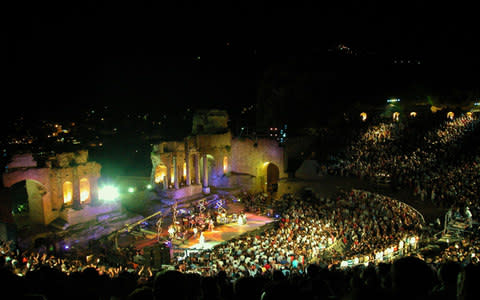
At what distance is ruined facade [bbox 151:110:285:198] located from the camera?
2961cm

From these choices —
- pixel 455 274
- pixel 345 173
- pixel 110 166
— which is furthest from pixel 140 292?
pixel 110 166

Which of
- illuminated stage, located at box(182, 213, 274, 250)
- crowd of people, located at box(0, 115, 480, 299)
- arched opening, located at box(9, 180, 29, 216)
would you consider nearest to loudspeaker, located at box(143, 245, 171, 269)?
crowd of people, located at box(0, 115, 480, 299)

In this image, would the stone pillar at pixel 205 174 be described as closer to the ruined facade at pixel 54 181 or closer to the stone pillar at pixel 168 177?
the stone pillar at pixel 168 177

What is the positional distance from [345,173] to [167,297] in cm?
2852

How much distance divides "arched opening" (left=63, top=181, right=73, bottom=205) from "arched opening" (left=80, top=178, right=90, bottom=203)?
28.6 inches

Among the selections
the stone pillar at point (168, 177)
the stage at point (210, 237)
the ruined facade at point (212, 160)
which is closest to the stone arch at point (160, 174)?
the ruined facade at point (212, 160)

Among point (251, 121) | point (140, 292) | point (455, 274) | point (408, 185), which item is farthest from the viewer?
point (251, 121)

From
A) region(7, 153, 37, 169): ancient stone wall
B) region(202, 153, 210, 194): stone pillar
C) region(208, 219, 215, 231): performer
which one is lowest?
region(208, 219, 215, 231): performer

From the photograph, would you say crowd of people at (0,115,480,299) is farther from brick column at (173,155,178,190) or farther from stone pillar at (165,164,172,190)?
stone pillar at (165,164,172,190)

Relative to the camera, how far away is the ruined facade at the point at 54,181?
70.1 ft

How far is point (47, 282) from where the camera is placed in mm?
4445

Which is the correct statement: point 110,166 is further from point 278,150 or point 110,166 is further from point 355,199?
point 355,199

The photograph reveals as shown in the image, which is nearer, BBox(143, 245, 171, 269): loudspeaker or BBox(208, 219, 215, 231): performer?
BBox(143, 245, 171, 269): loudspeaker

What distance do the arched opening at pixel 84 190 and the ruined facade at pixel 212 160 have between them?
6174 mm
